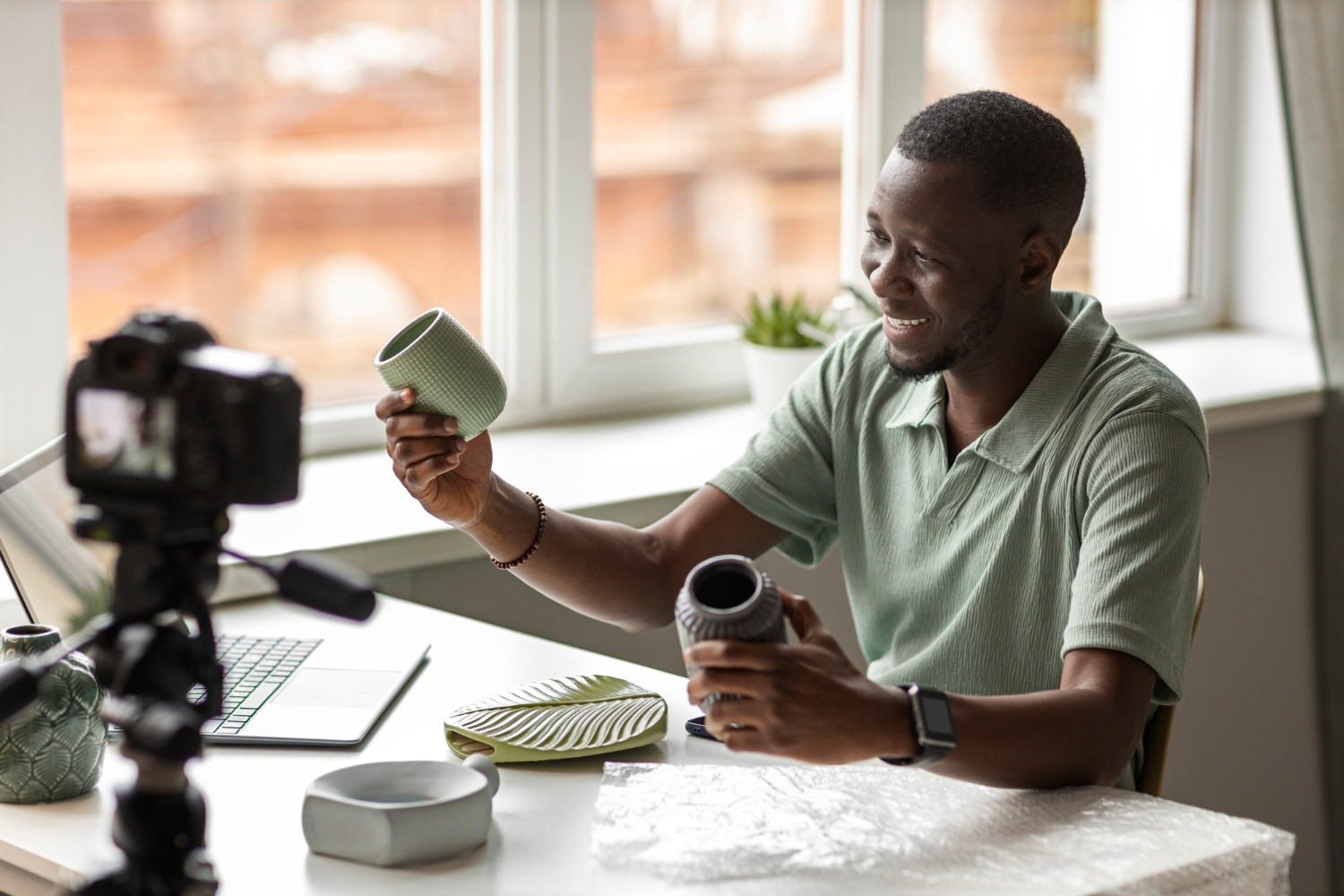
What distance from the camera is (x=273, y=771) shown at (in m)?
1.23

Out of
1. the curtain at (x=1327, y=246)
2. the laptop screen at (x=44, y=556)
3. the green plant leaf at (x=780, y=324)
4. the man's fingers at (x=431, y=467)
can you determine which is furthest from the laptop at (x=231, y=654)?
the curtain at (x=1327, y=246)

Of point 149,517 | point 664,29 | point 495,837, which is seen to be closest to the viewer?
point 149,517

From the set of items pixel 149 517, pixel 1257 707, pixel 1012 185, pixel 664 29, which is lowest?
pixel 1257 707

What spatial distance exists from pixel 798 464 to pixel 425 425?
1.62 feet

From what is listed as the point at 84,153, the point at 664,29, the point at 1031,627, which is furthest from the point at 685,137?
the point at 1031,627

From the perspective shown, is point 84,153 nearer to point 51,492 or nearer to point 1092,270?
point 51,492

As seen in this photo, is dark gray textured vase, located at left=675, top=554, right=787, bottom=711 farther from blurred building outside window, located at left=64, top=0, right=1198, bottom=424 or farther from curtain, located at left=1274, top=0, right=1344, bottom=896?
curtain, located at left=1274, top=0, right=1344, bottom=896

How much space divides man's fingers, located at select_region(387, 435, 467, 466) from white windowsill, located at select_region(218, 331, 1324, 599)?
376mm

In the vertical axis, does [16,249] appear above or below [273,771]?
above

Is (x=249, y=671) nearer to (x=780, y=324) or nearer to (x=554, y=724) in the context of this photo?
(x=554, y=724)

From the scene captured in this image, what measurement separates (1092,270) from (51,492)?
228 centimetres

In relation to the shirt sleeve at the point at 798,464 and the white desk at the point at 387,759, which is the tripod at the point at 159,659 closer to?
the white desk at the point at 387,759

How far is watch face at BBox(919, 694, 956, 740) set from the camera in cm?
113

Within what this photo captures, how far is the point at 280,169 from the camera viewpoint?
2020 mm
